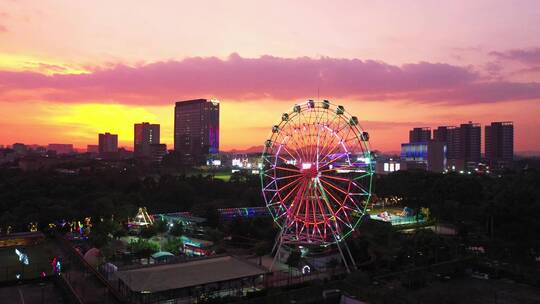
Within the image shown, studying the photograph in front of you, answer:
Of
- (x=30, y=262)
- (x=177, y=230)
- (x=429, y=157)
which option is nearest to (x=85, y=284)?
(x=30, y=262)

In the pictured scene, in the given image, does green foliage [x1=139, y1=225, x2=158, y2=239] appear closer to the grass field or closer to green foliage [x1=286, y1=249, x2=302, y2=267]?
the grass field

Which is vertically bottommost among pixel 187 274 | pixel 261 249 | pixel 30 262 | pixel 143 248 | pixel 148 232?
pixel 30 262

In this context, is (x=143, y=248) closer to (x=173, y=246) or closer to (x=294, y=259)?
(x=173, y=246)

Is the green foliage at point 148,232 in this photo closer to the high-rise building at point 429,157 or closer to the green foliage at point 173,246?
the green foliage at point 173,246

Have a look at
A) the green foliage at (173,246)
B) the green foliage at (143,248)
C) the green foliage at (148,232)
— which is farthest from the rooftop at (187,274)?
the green foliage at (148,232)

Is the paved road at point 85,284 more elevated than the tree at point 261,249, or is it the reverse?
the tree at point 261,249

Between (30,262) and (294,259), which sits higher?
(294,259)

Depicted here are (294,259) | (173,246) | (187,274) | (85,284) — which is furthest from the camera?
(173,246)

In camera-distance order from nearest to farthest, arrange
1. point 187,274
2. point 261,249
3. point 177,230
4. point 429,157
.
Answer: point 187,274
point 261,249
point 177,230
point 429,157

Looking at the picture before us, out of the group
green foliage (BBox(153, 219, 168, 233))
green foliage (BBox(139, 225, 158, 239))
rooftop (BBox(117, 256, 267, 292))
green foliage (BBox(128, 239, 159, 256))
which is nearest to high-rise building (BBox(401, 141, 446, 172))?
green foliage (BBox(153, 219, 168, 233))
